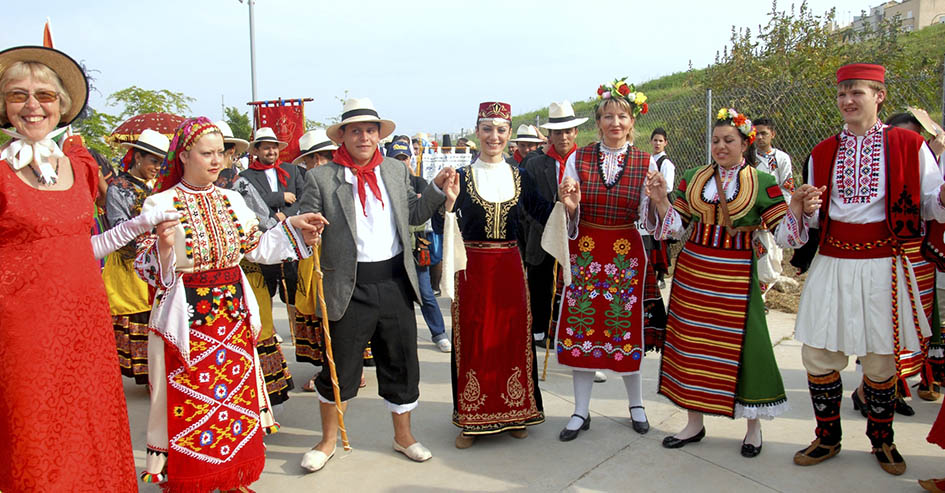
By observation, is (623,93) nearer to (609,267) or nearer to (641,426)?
(609,267)

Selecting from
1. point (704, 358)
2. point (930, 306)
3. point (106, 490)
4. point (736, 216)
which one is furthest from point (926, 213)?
point (106, 490)

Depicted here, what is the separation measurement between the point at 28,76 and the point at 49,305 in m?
0.91

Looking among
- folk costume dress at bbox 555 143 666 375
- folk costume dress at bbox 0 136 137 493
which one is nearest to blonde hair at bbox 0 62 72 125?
folk costume dress at bbox 0 136 137 493

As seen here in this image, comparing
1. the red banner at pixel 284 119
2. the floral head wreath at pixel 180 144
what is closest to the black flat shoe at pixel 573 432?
the floral head wreath at pixel 180 144

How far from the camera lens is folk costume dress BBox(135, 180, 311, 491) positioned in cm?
295

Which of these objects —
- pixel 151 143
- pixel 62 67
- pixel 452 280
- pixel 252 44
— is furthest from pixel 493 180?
pixel 252 44

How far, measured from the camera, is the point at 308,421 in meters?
4.38

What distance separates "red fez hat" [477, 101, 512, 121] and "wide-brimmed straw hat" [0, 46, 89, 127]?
2.00 metres

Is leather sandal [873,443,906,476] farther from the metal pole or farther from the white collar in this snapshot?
the metal pole

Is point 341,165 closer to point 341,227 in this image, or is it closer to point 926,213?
point 341,227

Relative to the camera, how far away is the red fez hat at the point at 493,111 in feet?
12.4

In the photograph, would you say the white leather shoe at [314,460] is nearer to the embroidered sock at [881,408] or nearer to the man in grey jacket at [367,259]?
the man in grey jacket at [367,259]

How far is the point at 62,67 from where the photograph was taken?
2.69m

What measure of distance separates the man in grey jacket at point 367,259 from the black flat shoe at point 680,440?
4.57 feet
